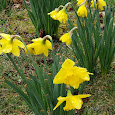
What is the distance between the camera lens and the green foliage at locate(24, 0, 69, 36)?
256 cm

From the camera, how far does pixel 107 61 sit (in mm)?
1958

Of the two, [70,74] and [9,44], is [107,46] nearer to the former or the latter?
[70,74]

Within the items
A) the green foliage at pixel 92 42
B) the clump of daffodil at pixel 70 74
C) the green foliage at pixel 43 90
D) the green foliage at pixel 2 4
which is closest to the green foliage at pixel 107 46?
the green foliage at pixel 92 42

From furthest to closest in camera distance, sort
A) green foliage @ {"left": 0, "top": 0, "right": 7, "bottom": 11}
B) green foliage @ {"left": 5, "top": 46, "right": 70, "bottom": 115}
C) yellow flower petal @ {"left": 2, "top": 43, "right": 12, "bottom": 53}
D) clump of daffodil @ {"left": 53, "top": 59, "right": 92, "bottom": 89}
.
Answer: green foliage @ {"left": 0, "top": 0, "right": 7, "bottom": 11}
green foliage @ {"left": 5, "top": 46, "right": 70, "bottom": 115}
yellow flower petal @ {"left": 2, "top": 43, "right": 12, "bottom": 53}
clump of daffodil @ {"left": 53, "top": 59, "right": 92, "bottom": 89}

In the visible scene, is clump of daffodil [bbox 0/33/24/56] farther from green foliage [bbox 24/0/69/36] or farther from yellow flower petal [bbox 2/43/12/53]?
green foliage [bbox 24/0/69/36]

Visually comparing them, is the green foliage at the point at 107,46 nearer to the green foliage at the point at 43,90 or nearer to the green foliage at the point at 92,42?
the green foliage at the point at 92,42

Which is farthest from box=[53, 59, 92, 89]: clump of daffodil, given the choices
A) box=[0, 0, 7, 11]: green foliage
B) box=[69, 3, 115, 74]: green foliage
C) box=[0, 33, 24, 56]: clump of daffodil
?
box=[0, 0, 7, 11]: green foliage

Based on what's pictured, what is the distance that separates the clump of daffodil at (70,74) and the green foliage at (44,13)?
1.74m

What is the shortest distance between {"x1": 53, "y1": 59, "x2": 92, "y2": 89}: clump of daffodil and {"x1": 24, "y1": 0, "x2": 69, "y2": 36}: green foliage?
174cm

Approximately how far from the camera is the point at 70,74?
3.25 feet

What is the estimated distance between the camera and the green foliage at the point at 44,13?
2557mm

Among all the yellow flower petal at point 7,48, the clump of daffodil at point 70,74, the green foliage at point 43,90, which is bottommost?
the green foliage at point 43,90

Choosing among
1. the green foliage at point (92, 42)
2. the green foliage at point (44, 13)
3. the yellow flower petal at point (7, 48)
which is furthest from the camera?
the green foliage at point (44, 13)

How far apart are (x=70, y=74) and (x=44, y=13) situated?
1.86 metres
